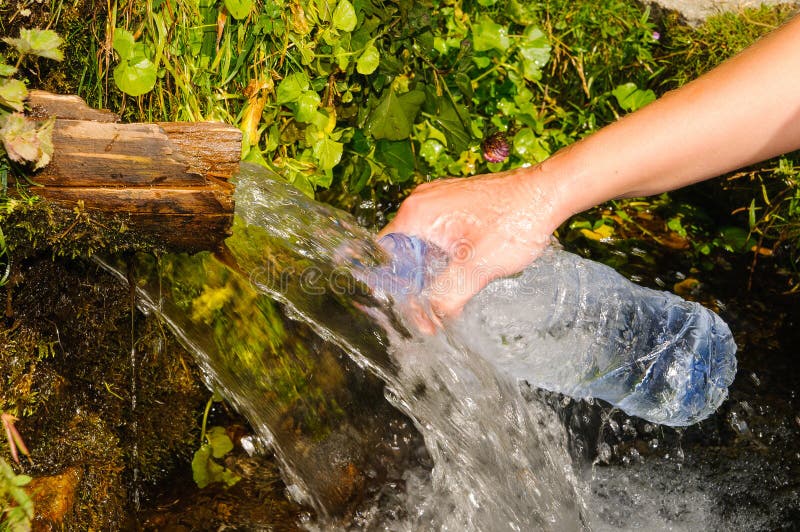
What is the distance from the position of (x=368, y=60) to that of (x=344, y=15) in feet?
0.65

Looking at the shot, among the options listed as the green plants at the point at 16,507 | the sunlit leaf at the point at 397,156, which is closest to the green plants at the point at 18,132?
the green plants at the point at 16,507

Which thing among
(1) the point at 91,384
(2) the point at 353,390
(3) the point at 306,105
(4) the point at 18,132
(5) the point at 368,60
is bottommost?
(2) the point at 353,390

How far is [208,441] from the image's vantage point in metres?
2.45

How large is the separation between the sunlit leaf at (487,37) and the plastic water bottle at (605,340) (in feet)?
4.01

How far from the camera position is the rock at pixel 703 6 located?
352 cm

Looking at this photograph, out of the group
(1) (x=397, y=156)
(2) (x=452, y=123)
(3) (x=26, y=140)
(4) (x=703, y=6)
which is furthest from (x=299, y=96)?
(4) (x=703, y=6)

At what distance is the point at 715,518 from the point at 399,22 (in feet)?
7.78

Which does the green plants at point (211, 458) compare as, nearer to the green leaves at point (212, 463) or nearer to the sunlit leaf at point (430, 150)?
the green leaves at point (212, 463)

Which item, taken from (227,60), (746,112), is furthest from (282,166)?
(746,112)

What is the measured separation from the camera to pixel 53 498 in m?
1.89

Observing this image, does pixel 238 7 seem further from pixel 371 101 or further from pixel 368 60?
pixel 371 101

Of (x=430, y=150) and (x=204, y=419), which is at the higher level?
(x=430, y=150)

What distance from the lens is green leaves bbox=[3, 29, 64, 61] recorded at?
174 cm

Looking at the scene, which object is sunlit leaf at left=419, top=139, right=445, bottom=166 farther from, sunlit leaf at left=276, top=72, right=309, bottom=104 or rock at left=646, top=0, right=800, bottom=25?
rock at left=646, top=0, right=800, bottom=25
